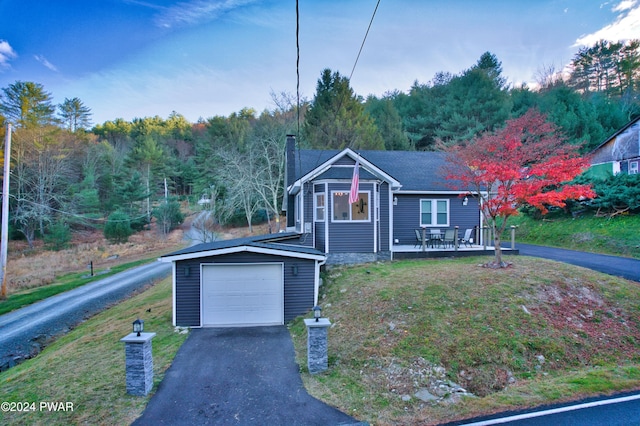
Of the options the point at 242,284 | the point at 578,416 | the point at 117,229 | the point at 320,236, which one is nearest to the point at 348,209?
the point at 320,236

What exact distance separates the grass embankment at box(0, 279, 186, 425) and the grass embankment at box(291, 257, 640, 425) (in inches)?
135

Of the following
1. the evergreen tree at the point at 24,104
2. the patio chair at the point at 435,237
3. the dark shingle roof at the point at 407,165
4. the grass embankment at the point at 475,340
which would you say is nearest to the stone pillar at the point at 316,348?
the grass embankment at the point at 475,340

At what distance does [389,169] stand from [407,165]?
4.21ft

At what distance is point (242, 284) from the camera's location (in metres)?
9.88

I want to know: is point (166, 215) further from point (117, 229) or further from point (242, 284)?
point (242, 284)

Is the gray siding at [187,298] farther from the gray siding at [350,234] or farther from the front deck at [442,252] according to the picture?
the front deck at [442,252]

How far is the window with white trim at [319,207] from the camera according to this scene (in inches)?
496

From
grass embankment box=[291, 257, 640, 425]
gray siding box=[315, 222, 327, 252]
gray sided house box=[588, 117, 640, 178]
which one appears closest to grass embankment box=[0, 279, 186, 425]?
grass embankment box=[291, 257, 640, 425]

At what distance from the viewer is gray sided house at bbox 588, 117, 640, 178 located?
19.3 meters

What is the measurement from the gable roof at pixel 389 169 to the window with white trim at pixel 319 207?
861 millimetres

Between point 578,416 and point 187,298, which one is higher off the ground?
point 187,298

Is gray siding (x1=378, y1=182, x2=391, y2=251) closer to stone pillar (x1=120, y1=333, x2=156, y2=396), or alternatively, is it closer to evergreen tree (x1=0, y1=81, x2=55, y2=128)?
stone pillar (x1=120, y1=333, x2=156, y2=396)

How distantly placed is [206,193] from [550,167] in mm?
30788

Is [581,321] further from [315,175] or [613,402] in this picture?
[315,175]
